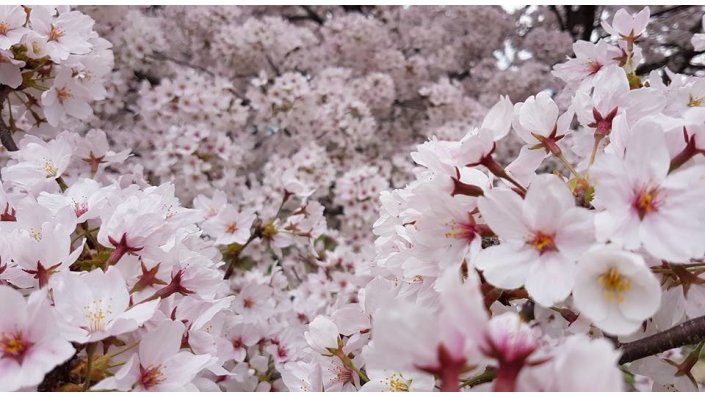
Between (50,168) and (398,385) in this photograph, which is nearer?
(398,385)

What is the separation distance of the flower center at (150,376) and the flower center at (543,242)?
1.91ft

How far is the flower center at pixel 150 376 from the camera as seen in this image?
0.86 m

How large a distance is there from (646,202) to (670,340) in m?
0.30

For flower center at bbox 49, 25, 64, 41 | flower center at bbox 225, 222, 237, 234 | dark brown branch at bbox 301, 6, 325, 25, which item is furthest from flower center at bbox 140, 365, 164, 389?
dark brown branch at bbox 301, 6, 325, 25

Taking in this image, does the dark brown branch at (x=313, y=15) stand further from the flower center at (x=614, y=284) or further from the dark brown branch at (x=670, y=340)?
the flower center at (x=614, y=284)

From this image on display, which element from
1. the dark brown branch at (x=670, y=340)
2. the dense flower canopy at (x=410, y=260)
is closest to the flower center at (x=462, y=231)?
the dense flower canopy at (x=410, y=260)

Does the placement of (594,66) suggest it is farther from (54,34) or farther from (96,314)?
(54,34)

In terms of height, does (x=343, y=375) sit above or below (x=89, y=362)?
below

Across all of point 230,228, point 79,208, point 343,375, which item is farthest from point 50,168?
point 343,375

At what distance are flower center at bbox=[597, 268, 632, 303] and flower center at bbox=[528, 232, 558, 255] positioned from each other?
7 centimetres

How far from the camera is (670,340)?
34.6 inches

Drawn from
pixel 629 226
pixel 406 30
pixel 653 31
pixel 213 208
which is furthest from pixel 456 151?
pixel 653 31

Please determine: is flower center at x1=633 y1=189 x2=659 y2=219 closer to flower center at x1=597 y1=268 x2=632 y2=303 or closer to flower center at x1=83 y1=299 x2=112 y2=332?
flower center at x1=597 y1=268 x2=632 y2=303

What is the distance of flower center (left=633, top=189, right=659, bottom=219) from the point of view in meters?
0.71
